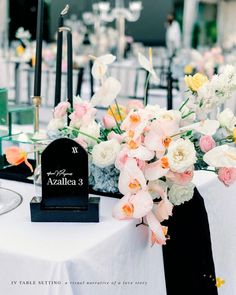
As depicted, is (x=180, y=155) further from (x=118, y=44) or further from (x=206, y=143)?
(x=118, y=44)

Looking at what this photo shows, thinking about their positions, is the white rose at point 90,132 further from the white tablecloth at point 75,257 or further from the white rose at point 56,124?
the white tablecloth at point 75,257

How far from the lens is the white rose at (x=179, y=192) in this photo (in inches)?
49.1

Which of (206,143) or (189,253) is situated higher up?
(206,143)

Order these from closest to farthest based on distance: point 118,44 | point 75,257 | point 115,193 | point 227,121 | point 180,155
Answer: point 75,257 → point 180,155 → point 227,121 → point 115,193 → point 118,44

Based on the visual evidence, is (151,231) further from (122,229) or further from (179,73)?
(179,73)

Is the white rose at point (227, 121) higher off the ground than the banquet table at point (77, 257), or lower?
higher

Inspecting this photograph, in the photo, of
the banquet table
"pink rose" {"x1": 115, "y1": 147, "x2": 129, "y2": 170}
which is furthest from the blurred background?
the banquet table

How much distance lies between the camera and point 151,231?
1.25 metres

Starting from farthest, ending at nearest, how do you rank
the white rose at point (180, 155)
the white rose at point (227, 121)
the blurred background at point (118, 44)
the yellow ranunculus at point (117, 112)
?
the blurred background at point (118, 44) → the yellow ranunculus at point (117, 112) → the white rose at point (227, 121) → the white rose at point (180, 155)

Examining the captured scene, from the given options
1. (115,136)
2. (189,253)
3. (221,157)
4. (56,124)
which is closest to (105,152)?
(115,136)

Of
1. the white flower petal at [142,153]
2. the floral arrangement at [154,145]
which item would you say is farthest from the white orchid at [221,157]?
the white flower petal at [142,153]

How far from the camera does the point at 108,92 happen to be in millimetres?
1305

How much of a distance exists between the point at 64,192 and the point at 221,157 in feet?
1.22

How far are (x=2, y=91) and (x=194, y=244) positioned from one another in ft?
2.42
